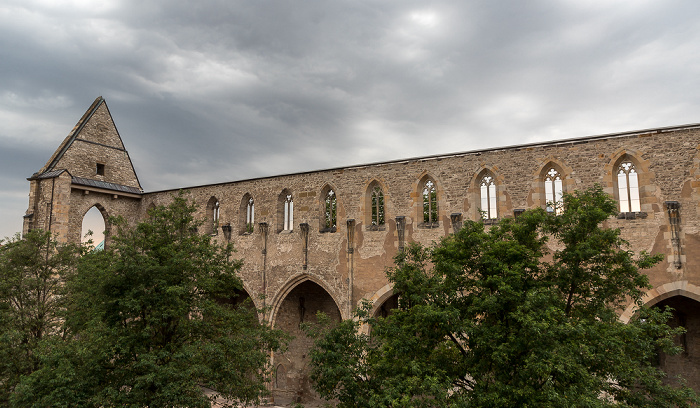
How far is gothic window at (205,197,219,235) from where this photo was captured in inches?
966

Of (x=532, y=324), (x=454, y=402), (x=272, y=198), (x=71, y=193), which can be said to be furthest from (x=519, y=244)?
(x=71, y=193)

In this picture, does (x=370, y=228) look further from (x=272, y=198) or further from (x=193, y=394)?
(x=193, y=394)

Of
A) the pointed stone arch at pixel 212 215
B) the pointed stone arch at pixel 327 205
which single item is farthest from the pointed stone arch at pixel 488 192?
the pointed stone arch at pixel 212 215

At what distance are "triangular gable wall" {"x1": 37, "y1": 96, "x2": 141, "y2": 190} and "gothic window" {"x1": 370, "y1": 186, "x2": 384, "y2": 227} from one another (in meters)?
14.9

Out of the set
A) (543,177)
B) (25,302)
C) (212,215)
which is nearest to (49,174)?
(212,215)

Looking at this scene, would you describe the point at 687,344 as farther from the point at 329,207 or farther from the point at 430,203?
the point at 329,207

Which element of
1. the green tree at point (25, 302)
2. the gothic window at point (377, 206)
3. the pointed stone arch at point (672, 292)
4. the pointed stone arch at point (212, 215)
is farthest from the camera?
the pointed stone arch at point (212, 215)

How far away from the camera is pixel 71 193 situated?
78.4 feet

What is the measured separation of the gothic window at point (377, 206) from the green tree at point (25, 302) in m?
11.1

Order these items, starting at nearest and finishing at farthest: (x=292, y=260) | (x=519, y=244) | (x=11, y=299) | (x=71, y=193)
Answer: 1. (x=519, y=244)
2. (x=11, y=299)
3. (x=292, y=260)
4. (x=71, y=193)

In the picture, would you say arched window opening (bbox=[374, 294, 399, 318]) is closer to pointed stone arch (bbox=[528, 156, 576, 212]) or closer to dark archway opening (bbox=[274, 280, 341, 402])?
dark archway opening (bbox=[274, 280, 341, 402])

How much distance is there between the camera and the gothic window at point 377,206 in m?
20.3

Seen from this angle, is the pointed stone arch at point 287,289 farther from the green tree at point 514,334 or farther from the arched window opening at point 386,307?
the green tree at point 514,334

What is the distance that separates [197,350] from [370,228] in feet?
33.1
